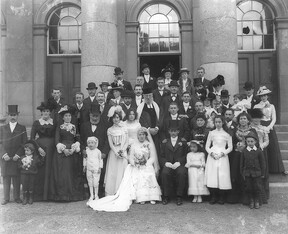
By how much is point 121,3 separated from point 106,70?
13.6ft

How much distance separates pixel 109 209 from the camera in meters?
6.56

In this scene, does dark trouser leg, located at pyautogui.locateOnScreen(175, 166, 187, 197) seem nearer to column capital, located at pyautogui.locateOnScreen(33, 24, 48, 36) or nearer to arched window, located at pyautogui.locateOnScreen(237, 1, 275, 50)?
arched window, located at pyautogui.locateOnScreen(237, 1, 275, 50)

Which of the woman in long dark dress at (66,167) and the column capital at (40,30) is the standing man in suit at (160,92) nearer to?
the woman in long dark dress at (66,167)

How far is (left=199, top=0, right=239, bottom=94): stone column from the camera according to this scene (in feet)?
31.5

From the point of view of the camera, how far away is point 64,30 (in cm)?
1361

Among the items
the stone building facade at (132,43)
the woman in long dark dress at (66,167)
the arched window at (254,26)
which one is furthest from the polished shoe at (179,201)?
the arched window at (254,26)

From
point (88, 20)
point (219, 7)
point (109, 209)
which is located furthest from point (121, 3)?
point (109, 209)

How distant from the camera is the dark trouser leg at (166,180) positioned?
6973 mm

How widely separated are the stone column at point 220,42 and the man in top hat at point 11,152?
16.4 ft

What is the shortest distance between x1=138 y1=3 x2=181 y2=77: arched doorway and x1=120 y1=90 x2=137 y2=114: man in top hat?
542 cm

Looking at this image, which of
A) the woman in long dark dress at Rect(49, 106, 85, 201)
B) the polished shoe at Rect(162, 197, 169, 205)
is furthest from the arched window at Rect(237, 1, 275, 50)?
the woman in long dark dress at Rect(49, 106, 85, 201)

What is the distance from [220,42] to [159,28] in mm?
4213

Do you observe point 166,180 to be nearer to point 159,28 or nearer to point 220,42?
point 220,42

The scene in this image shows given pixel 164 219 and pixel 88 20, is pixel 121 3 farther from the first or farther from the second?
pixel 164 219
